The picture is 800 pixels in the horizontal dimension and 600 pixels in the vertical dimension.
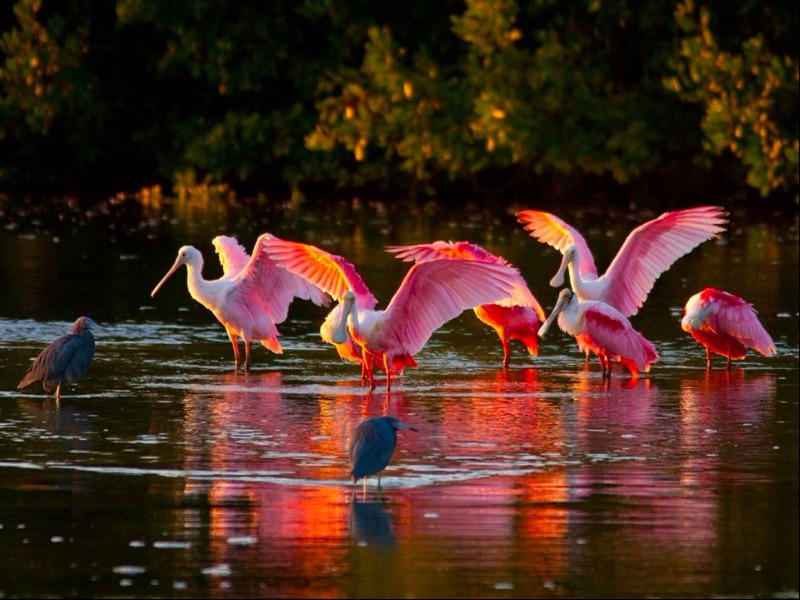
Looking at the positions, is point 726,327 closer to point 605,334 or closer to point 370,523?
point 605,334

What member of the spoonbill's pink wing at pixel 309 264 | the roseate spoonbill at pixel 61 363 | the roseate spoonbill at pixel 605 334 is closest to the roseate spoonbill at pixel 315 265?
the spoonbill's pink wing at pixel 309 264

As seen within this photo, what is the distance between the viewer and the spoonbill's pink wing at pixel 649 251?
15961 millimetres

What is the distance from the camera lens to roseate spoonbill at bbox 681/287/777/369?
48.1 ft

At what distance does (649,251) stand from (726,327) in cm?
157

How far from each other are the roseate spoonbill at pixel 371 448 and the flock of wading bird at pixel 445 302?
3380mm

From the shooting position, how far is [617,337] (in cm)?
1393

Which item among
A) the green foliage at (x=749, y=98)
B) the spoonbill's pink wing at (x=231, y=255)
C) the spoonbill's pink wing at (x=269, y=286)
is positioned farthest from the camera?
the green foliage at (x=749, y=98)

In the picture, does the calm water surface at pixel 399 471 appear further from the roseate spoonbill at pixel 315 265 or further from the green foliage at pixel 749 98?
the green foliage at pixel 749 98

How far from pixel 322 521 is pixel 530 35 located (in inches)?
960

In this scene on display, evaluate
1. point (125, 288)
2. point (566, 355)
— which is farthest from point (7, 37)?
point (566, 355)

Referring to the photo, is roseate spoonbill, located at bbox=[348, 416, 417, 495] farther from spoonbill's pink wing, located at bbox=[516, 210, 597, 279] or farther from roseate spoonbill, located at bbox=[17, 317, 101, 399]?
spoonbill's pink wing, located at bbox=[516, 210, 597, 279]

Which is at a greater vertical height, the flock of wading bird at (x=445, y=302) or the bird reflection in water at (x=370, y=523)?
the flock of wading bird at (x=445, y=302)

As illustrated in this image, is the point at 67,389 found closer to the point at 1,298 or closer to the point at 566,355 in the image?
the point at 566,355

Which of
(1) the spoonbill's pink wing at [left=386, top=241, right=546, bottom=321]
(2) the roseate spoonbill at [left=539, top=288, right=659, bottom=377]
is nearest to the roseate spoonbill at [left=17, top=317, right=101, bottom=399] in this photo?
(1) the spoonbill's pink wing at [left=386, top=241, right=546, bottom=321]
